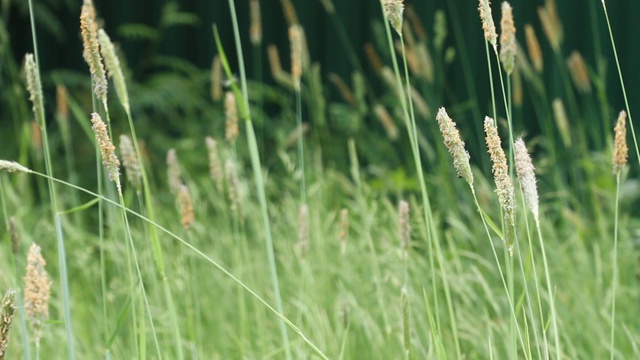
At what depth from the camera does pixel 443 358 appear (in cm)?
125

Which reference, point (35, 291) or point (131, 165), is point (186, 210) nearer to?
point (131, 165)

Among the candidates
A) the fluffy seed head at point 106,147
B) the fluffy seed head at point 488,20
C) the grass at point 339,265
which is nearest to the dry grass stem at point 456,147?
the grass at point 339,265

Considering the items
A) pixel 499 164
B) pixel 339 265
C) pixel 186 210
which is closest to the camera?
pixel 499 164

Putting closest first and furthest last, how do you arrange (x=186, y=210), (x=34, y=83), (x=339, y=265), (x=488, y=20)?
(x=488, y=20)
(x=34, y=83)
(x=186, y=210)
(x=339, y=265)

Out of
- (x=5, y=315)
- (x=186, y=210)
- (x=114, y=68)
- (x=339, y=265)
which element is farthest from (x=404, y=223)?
(x=339, y=265)

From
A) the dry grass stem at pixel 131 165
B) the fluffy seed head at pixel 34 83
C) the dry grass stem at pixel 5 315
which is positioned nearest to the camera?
the dry grass stem at pixel 5 315

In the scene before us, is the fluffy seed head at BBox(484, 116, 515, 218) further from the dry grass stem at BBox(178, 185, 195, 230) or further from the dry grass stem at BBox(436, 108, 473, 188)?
the dry grass stem at BBox(178, 185, 195, 230)

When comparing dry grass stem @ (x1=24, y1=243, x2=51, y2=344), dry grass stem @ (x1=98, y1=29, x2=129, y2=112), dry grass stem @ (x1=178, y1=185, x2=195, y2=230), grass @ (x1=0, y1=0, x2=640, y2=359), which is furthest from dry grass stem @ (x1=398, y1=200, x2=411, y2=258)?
dry grass stem @ (x1=24, y1=243, x2=51, y2=344)

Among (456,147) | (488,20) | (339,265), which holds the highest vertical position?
(488,20)

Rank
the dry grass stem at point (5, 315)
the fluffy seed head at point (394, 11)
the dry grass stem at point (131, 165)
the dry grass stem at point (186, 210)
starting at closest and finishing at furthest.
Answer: the dry grass stem at point (5, 315)
the fluffy seed head at point (394, 11)
the dry grass stem at point (131, 165)
the dry grass stem at point (186, 210)

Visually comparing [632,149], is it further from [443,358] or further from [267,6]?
[443,358]

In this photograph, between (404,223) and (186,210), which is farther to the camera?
(186,210)

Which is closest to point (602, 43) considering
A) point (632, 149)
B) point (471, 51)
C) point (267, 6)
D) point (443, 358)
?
point (471, 51)

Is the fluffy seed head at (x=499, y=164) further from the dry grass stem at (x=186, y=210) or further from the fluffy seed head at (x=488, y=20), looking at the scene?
the dry grass stem at (x=186, y=210)
